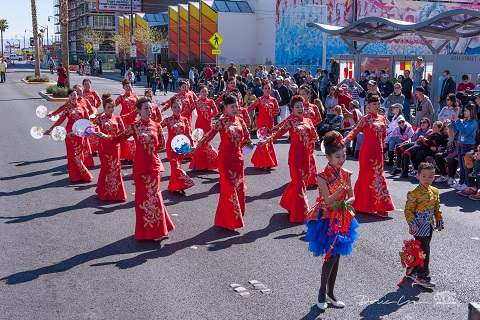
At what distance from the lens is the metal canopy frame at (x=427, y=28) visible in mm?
→ 17906

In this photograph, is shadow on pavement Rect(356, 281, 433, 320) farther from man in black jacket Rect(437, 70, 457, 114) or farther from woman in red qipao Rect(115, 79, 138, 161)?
man in black jacket Rect(437, 70, 457, 114)

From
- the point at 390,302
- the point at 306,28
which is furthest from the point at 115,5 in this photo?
the point at 390,302

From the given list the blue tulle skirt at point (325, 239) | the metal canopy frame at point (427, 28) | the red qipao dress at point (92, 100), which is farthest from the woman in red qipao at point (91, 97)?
the metal canopy frame at point (427, 28)

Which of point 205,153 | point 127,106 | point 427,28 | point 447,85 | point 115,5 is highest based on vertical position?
point 115,5

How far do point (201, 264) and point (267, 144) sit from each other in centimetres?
646

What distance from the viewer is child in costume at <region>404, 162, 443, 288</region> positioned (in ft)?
20.8

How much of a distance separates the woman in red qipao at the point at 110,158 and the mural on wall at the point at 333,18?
32.6m

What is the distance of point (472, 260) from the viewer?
7348 mm

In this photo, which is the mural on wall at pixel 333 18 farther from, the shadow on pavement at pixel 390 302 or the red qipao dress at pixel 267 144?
the shadow on pavement at pixel 390 302

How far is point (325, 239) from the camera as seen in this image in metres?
5.75

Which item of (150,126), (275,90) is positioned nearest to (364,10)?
(275,90)

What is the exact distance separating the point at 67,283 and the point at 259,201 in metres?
4.62

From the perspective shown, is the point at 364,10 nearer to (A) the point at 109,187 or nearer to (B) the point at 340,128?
(B) the point at 340,128

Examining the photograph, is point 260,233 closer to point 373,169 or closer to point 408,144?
point 373,169
